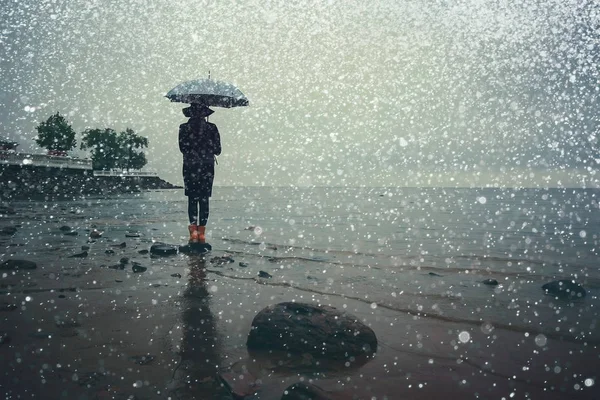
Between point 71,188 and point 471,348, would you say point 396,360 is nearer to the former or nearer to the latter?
point 471,348

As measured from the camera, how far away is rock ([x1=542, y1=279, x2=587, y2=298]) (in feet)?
22.2

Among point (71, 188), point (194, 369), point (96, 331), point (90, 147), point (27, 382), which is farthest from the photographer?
point (90, 147)

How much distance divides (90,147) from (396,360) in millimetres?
123023

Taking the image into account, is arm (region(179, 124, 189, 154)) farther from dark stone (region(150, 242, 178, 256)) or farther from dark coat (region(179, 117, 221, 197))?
dark stone (region(150, 242, 178, 256))

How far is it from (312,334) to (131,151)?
127153 mm

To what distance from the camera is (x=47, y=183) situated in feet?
153

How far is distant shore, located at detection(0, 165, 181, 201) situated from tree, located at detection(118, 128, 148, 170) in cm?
4807

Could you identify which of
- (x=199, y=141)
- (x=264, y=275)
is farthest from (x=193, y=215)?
(x=264, y=275)

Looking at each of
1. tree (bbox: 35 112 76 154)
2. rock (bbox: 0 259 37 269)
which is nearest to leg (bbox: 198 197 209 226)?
rock (bbox: 0 259 37 269)

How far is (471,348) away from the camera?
396 centimetres

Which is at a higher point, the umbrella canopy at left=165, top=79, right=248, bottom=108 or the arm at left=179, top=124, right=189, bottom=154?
the umbrella canopy at left=165, top=79, right=248, bottom=108

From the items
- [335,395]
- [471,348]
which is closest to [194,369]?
[335,395]

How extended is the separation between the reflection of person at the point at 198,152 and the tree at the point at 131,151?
4560 inches

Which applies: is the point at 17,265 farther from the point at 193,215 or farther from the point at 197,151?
the point at 197,151
